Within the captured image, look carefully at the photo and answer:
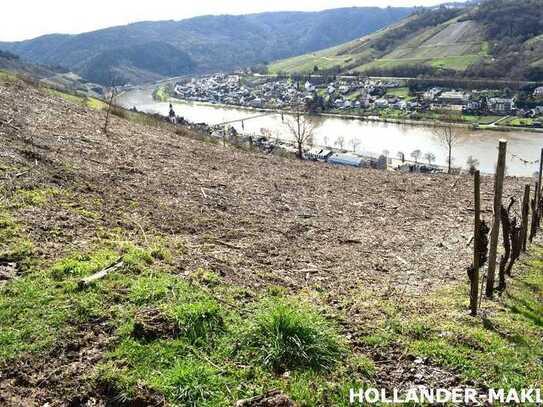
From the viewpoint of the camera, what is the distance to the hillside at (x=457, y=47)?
119250 mm

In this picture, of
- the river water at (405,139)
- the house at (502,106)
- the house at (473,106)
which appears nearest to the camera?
the river water at (405,139)

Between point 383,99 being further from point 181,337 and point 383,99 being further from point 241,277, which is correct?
point 181,337

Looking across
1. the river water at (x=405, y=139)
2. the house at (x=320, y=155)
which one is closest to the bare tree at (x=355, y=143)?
the river water at (x=405, y=139)

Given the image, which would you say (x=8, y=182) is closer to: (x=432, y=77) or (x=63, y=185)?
(x=63, y=185)

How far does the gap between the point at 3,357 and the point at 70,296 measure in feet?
3.84

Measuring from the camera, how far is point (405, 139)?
3152 inches

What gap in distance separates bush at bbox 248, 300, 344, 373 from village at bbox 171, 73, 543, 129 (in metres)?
78.5

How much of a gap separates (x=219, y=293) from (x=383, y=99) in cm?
11420

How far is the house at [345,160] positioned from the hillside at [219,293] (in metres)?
42.6

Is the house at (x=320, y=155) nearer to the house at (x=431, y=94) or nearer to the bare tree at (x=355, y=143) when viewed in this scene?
the bare tree at (x=355, y=143)

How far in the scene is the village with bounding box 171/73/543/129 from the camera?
90.5m

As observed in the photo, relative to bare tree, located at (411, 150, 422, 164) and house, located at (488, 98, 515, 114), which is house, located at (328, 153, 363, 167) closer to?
bare tree, located at (411, 150, 422, 164)

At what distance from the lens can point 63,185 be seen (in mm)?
10195

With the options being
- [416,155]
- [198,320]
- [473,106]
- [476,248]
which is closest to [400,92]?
[473,106]
